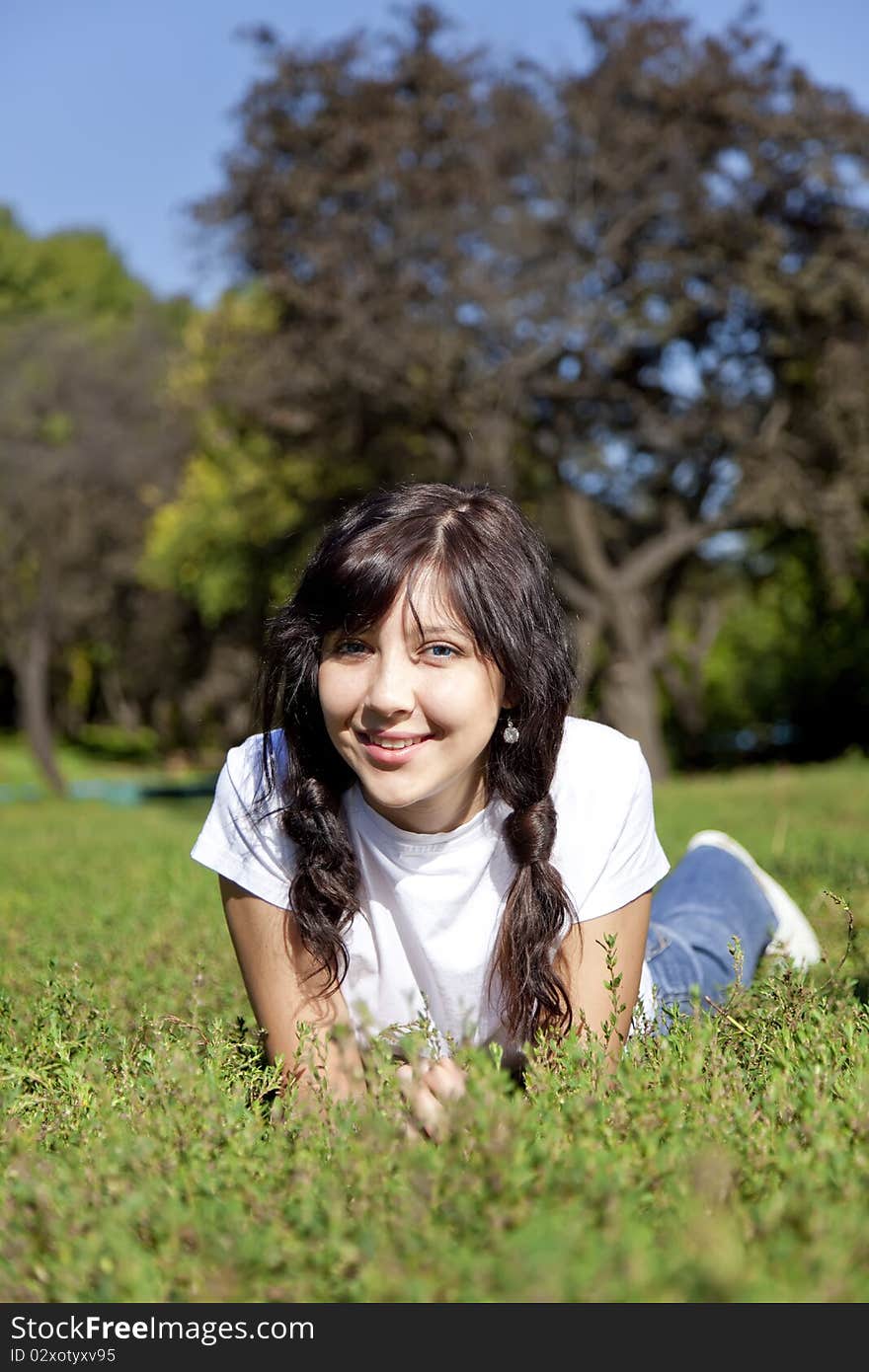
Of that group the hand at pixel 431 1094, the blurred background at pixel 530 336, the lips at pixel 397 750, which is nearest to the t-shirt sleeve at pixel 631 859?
the lips at pixel 397 750

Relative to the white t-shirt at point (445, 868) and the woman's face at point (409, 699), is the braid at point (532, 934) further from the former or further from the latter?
the woman's face at point (409, 699)

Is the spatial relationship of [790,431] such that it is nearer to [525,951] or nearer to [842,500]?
[842,500]

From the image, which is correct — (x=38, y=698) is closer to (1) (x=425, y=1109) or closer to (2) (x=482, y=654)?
(2) (x=482, y=654)

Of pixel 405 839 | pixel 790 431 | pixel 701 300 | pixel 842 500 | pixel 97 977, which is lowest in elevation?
pixel 97 977

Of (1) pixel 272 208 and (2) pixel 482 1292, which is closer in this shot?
(2) pixel 482 1292

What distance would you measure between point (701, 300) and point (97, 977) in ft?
54.7

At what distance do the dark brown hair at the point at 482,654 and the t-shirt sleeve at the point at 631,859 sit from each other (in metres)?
0.09

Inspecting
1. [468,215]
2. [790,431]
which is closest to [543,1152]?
[468,215]

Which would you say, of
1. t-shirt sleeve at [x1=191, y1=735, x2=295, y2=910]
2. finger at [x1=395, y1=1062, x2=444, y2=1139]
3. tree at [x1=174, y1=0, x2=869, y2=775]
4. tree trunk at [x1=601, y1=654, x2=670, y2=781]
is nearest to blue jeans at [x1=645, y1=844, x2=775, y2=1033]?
t-shirt sleeve at [x1=191, y1=735, x2=295, y2=910]

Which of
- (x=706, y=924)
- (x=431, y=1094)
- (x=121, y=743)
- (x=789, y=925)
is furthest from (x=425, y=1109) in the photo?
(x=121, y=743)

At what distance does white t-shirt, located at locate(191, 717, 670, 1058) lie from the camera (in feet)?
10.6

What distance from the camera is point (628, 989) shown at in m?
3.19

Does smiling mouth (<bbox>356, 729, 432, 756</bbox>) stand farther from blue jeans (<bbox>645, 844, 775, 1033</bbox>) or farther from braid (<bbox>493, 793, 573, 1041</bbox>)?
blue jeans (<bbox>645, 844, 775, 1033</bbox>)

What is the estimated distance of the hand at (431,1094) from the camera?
7.15ft
